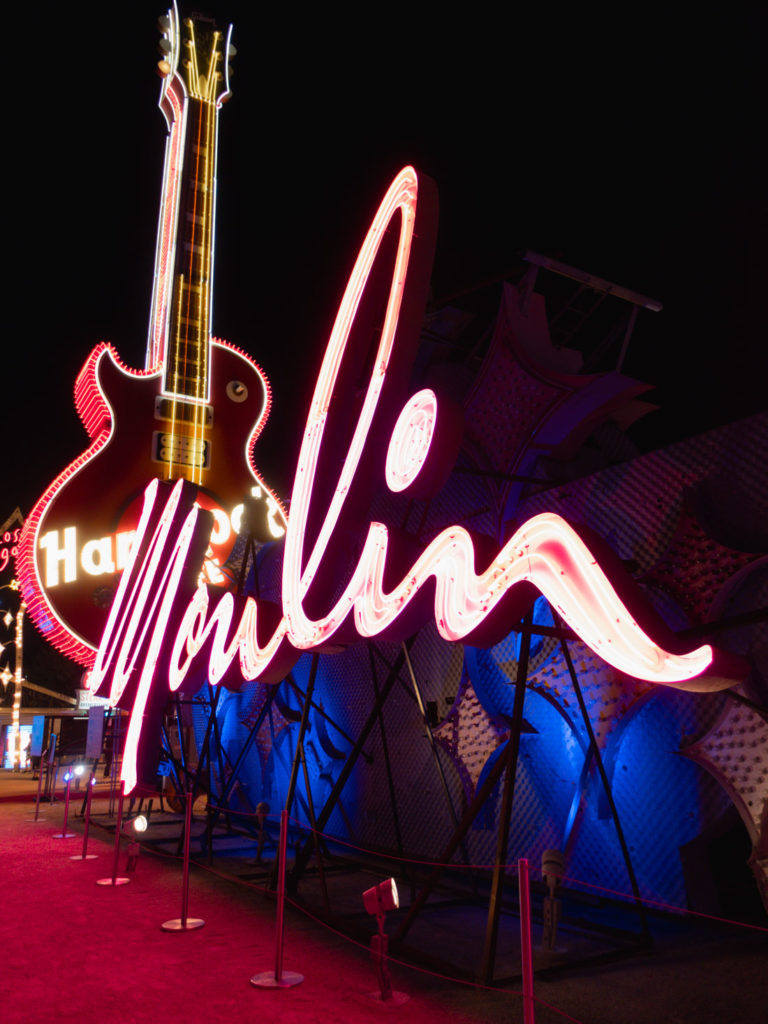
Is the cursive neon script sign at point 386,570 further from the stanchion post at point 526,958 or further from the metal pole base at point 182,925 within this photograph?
the metal pole base at point 182,925

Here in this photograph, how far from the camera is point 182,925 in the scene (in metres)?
6.63

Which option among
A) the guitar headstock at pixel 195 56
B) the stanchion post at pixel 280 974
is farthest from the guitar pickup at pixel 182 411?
the stanchion post at pixel 280 974

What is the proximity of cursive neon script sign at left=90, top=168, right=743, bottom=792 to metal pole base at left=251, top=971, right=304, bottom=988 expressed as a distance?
7.67ft

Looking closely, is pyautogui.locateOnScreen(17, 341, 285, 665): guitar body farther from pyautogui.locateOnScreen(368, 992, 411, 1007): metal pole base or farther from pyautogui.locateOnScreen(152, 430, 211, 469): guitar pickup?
pyautogui.locateOnScreen(368, 992, 411, 1007): metal pole base

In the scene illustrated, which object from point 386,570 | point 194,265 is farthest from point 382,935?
point 194,265

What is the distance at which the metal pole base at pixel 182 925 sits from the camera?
6.58m

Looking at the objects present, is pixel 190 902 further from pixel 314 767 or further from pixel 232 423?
pixel 232 423

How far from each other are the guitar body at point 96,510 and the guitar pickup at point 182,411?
6 centimetres

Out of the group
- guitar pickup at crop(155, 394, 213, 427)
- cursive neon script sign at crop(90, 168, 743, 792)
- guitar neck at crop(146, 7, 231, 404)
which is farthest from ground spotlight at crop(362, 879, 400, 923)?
guitar neck at crop(146, 7, 231, 404)

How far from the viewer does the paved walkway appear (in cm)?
475

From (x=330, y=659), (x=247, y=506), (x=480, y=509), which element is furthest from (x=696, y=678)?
(x=330, y=659)

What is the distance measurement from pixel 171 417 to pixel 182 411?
0.32 metres

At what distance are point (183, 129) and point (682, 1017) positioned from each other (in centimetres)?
1836

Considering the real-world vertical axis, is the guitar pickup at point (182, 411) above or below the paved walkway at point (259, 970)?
above
